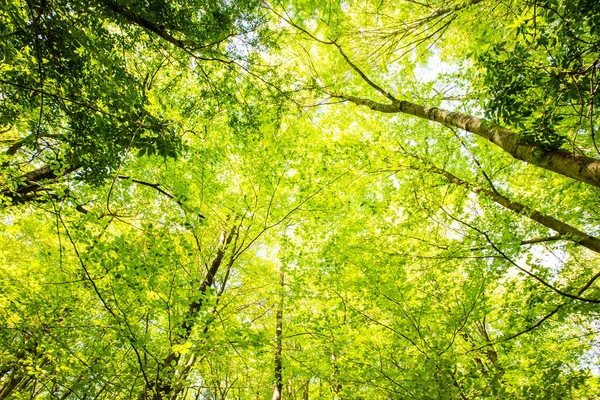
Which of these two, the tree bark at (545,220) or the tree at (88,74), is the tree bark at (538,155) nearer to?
the tree bark at (545,220)

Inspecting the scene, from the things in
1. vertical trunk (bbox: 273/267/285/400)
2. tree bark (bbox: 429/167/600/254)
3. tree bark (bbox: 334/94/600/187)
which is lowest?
vertical trunk (bbox: 273/267/285/400)

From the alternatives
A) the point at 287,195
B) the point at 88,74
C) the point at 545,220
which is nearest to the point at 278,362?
the point at 287,195

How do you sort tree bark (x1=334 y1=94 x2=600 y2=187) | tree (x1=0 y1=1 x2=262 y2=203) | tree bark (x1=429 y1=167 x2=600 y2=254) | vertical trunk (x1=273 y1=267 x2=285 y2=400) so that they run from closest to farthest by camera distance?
tree (x1=0 y1=1 x2=262 y2=203) < tree bark (x1=334 y1=94 x2=600 y2=187) < tree bark (x1=429 y1=167 x2=600 y2=254) < vertical trunk (x1=273 y1=267 x2=285 y2=400)

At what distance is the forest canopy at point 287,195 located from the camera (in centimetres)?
236

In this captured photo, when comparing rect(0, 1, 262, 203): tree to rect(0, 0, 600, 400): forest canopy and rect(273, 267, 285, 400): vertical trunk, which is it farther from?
rect(273, 267, 285, 400): vertical trunk

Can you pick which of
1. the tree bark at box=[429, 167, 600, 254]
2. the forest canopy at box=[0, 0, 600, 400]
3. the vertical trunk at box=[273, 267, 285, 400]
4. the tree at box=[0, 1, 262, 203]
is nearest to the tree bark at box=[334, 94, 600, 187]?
the forest canopy at box=[0, 0, 600, 400]

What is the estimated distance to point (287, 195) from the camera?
183 inches

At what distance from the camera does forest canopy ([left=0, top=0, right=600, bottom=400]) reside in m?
2.36

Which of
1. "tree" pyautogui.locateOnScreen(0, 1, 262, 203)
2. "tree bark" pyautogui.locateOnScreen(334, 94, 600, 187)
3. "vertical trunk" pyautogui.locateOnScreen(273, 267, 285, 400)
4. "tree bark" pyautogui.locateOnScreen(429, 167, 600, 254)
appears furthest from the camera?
"vertical trunk" pyautogui.locateOnScreen(273, 267, 285, 400)

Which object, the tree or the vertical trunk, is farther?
the vertical trunk

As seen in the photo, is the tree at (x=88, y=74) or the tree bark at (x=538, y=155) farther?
the tree bark at (x=538, y=155)

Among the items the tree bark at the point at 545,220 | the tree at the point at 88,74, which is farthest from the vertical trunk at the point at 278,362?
the tree bark at the point at 545,220

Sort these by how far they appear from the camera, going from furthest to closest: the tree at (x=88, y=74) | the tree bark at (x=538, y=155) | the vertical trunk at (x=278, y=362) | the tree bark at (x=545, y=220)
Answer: the vertical trunk at (x=278, y=362)
the tree bark at (x=545, y=220)
the tree bark at (x=538, y=155)
the tree at (x=88, y=74)

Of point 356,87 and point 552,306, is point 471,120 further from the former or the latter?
point 356,87
